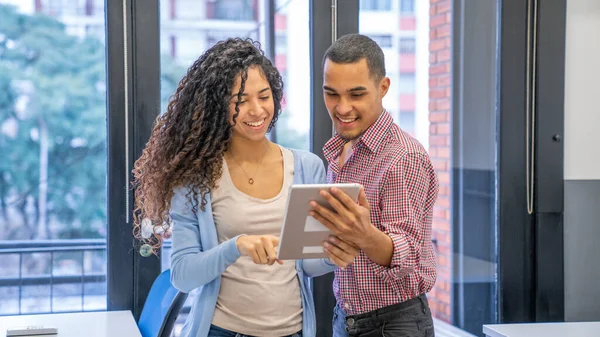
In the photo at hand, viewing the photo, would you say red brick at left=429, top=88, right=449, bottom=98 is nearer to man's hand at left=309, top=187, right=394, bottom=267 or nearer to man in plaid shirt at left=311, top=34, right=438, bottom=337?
man in plaid shirt at left=311, top=34, right=438, bottom=337

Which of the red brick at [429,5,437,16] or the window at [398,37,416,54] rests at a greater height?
the red brick at [429,5,437,16]

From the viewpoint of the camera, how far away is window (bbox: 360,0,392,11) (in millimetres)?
3410

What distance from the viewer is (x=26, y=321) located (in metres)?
2.81

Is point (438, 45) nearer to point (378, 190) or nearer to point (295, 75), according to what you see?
point (295, 75)

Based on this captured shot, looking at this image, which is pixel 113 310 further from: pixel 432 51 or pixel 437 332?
pixel 432 51

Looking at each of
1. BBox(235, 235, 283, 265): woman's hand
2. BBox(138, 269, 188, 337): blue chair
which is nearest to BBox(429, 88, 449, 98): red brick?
BBox(138, 269, 188, 337): blue chair

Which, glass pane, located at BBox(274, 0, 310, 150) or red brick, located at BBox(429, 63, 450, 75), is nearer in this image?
glass pane, located at BBox(274, 0, 310, 150)

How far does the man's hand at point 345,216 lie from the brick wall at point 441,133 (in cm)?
198

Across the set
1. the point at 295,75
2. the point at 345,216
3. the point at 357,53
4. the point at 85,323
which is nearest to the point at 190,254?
the point at 345,216

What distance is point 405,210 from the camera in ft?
6.16

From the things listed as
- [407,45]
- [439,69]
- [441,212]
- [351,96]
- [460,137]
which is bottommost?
[441,212]

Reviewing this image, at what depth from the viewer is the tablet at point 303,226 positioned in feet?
5.45

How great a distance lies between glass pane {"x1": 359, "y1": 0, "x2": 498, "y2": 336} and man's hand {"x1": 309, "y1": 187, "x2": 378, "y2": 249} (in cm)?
188

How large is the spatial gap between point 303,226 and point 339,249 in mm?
119
